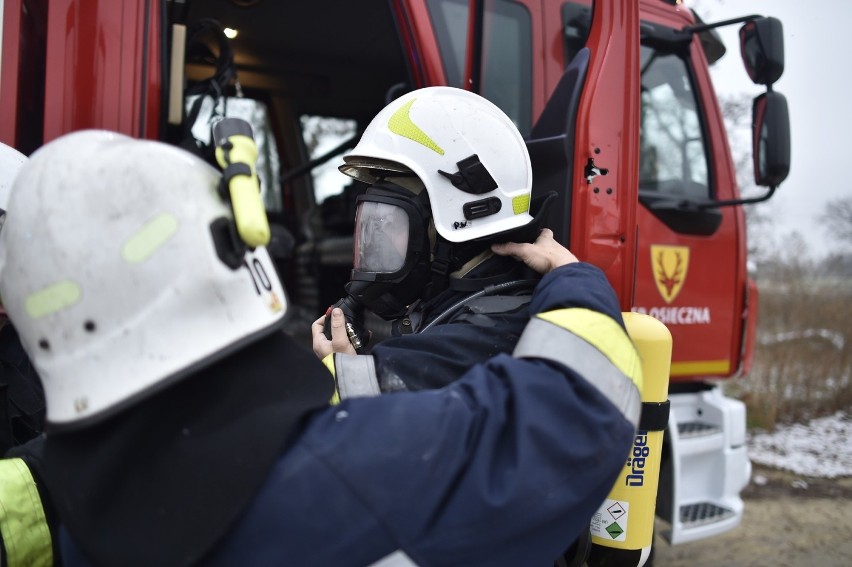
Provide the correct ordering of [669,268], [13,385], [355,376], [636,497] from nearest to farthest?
[355,376] < [636,497] < [13,385] < [669,268]

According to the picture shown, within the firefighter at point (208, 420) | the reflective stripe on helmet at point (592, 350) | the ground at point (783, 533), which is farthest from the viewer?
the ground at point (783, 533)

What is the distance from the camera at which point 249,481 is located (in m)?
0.87

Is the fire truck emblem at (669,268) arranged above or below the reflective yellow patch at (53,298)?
below

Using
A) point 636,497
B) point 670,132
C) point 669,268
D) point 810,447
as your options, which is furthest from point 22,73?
point 810,447

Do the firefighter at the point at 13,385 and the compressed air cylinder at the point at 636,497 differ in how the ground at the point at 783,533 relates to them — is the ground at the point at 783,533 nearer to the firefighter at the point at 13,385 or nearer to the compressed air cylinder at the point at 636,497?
the compressed air cylinder at the point at 636,497

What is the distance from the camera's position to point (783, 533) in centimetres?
387

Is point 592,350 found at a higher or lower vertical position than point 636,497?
higher

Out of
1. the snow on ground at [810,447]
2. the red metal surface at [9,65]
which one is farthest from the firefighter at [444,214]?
the snow on ground at [810,447]

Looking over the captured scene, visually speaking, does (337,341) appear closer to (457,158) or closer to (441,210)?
(441,210)

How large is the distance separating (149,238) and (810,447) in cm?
586

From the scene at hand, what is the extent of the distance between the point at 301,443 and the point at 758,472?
489 cm

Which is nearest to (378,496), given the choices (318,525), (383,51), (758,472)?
(318,525)

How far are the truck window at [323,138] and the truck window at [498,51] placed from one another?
240 centimetres

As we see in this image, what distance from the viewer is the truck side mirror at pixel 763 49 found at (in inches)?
96.2
